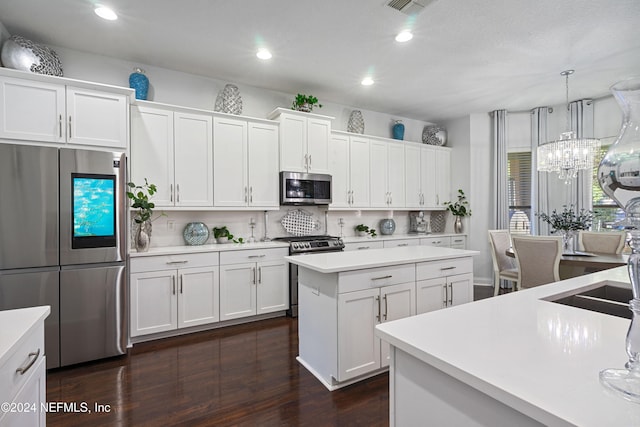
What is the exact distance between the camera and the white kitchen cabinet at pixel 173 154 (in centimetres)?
325

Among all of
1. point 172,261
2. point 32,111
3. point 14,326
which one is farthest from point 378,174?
point 14,326

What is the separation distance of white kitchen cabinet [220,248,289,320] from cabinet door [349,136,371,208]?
1571 millimetres

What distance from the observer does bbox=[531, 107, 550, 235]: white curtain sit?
502cm

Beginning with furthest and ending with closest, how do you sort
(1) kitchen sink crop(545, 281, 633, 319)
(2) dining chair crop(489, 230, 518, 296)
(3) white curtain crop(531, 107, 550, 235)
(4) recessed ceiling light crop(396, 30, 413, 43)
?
(3) white curtain crop(531, 107, 550, 235), (2) dining chair crop(489, 230, 518, 296), (4) recessed ceiling light crop(396, 30, 413, 43), (1) kitchen sink crop(545, 281, 633, 319)

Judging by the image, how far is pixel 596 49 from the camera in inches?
126

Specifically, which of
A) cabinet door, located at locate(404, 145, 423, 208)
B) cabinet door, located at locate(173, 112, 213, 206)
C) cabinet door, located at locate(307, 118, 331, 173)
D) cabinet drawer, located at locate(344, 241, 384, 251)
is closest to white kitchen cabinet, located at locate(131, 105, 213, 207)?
cabinet door, located at locate(173, 112, 213, 206)

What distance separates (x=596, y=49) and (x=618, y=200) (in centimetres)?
372

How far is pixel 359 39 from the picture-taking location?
118 inches

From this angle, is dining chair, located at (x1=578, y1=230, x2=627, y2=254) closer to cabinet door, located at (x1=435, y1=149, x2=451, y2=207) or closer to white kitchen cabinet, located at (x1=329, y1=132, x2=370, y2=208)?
cabinet door, located at (x1=435, y1=149, x2=451, y2=207)

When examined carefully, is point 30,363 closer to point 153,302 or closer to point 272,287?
point 153,302

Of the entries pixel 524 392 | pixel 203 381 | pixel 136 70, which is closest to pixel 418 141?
pixel 136 70

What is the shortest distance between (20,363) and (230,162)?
2.93 metres

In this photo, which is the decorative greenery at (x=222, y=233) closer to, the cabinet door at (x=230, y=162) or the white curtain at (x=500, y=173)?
the cabinet door at (x=230, y=162)

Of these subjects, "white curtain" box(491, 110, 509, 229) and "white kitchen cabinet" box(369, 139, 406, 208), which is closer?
"white kitchen cabinet" box(369, 139, 406, 208)
